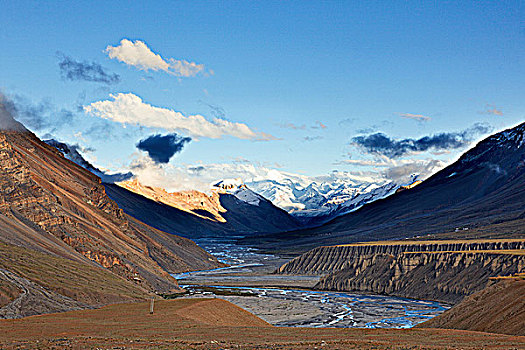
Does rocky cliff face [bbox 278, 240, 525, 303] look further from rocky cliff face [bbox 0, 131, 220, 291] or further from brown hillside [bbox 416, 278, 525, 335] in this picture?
rocky cliff face [bbox 0, 131, 220, 291]

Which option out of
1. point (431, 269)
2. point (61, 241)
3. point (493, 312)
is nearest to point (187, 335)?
point (493, 312)

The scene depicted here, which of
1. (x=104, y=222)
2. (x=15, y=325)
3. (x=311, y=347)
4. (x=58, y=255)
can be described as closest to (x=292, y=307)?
(x=58, y=255)

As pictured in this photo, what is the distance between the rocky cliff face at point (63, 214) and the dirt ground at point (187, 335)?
27991mm

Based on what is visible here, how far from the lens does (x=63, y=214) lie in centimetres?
Answer: 9600

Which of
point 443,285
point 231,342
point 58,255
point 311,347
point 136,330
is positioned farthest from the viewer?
point 443,285

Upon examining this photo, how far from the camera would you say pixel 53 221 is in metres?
92.1

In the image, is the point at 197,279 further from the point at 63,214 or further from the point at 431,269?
the point at 431,269

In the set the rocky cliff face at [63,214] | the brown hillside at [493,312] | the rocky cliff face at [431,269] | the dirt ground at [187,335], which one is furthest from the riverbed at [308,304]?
the dirt ground at [187,335]

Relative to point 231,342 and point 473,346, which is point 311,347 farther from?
point 473,346

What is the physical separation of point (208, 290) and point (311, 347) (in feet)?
276

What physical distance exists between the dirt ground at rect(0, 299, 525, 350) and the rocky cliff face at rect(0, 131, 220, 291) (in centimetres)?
2799

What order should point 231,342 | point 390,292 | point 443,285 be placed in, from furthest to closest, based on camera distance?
point 390,292, point 443,285, point 231,342

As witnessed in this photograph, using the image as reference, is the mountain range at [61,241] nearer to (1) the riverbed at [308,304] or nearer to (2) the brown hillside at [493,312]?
(1) the riverbed at [308,304]

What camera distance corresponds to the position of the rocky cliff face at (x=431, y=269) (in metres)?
93.6
